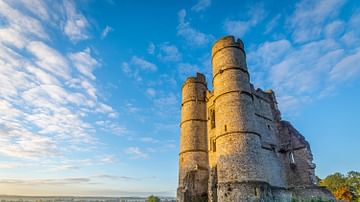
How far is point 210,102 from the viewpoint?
75.3 ft

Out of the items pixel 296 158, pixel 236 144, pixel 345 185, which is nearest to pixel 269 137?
pixel 296 158

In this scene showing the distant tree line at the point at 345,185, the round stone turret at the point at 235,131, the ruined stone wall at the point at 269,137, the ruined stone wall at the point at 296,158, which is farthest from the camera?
the distant tree line at the point at 345,185

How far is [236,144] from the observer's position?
635 inches

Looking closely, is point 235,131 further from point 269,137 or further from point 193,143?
point 193,143

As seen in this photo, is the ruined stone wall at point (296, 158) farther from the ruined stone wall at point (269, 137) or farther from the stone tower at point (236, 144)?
the ruined stone wall at point (269, 137)

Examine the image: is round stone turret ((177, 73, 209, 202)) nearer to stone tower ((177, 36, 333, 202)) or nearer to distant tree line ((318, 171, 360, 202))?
stone tower ((177, 36, 333, 202))

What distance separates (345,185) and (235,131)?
1572 inches

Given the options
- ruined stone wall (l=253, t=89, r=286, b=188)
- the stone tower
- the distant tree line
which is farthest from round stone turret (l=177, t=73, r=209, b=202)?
the distant tree line

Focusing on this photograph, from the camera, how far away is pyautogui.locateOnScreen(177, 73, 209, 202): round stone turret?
20172 millimetres

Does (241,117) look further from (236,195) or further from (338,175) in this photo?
(338,175)

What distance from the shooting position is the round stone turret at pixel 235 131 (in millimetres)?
15086

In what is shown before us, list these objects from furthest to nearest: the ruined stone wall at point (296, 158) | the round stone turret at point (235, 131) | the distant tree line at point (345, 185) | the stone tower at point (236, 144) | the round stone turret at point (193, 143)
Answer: the distant tree line at point (345, 185) → the round stone turret at point (193, 143) → the ruined stone wall at point (296, 158) → the stone tower at point (236, 144) → the round stone turret at point (235, 131)

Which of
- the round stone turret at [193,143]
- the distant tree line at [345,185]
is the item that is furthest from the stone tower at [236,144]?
the distant tree line at [345,185]

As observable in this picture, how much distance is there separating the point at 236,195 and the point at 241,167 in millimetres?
1787
